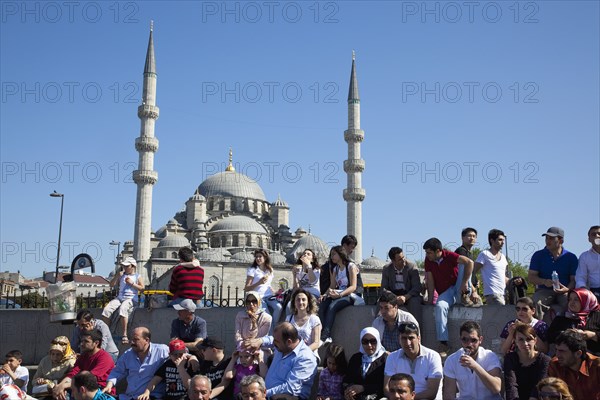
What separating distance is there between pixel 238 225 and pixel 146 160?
629 inches

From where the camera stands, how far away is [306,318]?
6477 millimetres

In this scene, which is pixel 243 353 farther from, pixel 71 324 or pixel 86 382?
pixel 71 324

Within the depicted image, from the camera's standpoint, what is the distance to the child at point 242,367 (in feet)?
19.3

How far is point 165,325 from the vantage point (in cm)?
866

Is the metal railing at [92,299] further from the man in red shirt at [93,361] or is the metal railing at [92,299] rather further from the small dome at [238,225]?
the small dome at [238,225]

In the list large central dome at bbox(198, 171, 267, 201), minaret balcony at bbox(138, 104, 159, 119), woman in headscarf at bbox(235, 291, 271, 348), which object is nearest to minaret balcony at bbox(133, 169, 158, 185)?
minaret balcony at bbox(138, 104, 159, 119)

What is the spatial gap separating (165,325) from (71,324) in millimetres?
1373

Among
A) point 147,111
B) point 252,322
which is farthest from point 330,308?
point 147,111

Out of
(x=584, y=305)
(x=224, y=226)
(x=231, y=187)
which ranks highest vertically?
(x=231, y=187)

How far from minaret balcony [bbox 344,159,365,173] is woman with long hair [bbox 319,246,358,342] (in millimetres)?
34678

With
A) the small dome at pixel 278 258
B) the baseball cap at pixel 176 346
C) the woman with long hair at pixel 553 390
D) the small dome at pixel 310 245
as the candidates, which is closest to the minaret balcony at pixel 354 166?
the small dome at pixel 278 258

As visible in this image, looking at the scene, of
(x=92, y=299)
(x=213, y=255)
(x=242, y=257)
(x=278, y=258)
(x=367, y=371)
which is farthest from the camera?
(x=278, y=258)

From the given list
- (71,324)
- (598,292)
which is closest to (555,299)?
(598,292)

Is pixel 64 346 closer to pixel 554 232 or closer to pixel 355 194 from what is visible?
pixel 554 232
